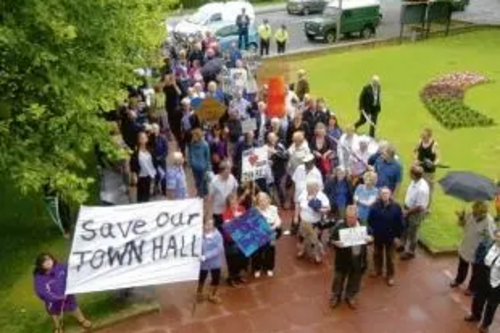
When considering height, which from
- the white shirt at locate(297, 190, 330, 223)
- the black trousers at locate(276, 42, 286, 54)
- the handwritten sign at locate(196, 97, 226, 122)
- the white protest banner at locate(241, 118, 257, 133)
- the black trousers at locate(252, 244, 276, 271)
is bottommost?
the black trousers at locate(276, 42, 286, 54)

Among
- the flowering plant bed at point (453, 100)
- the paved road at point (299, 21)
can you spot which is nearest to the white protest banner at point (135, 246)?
the flowering plant bed at point (453, 100)

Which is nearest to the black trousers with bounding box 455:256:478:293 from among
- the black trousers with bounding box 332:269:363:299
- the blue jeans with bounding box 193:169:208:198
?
the black trousers with bounding box 332:269:363:299

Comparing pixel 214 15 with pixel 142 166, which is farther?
pixel 214 15

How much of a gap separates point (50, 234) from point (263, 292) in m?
4.77

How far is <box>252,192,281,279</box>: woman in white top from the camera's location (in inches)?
481

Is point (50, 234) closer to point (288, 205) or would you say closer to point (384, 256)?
point (288, 205)

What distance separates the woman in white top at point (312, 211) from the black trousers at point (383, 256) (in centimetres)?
102

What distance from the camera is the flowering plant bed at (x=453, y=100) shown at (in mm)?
20469

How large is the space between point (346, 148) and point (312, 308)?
12.8 ft

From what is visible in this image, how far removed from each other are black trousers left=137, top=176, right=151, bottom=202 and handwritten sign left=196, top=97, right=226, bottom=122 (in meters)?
2.01

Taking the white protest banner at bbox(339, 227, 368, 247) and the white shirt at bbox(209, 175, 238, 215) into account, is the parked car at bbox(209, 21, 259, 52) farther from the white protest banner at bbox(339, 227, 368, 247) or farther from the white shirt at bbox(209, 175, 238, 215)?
the white protest banner at bbox(339, 227, 368, 247)

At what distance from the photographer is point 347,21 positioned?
34.2 m

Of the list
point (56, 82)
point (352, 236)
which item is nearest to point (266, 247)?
point (352, 236)

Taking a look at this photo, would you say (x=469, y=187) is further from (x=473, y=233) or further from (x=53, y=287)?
(x=53, y=287)
